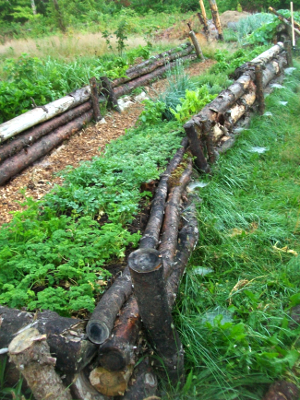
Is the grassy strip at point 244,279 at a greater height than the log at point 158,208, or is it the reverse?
the log at point 158,208

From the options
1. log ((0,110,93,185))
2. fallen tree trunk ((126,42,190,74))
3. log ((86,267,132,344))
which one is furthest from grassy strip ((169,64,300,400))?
fallen tree trunk ((126,42,190,74))

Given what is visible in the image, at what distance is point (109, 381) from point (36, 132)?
4.21m

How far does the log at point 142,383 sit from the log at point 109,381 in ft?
0.25

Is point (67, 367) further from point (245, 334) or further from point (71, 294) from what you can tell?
point (245, 334)

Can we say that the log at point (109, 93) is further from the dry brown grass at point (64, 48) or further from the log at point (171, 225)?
the log at point (171, 225)

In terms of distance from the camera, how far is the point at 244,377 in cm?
204

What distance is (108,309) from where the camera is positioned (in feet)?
7.26

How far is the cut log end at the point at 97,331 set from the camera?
1.99 meters

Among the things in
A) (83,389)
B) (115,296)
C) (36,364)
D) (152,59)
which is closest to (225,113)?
(115,296)

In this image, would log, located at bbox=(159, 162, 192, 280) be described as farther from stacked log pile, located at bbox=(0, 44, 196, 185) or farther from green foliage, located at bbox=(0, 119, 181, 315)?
stacked log pile, located at bbox=(0, 44, 196, 185)

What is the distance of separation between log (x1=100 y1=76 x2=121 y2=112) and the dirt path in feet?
0.63

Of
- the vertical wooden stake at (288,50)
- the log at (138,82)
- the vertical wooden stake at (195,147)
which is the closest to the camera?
the vertical wooden stake at (195,147)

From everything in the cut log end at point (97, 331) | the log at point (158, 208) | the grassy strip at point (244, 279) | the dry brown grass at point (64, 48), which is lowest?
the grassy strip at point (244, 279)

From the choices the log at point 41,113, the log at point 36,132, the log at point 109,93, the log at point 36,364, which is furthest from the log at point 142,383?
the log at point 109,93
